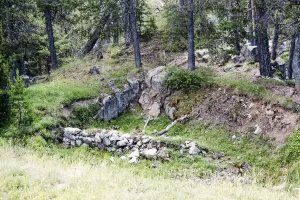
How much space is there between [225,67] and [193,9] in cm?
367

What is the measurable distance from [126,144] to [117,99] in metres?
4.05

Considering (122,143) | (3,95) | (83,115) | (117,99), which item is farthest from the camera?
(117,99)

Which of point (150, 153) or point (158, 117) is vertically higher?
point (158, 117)

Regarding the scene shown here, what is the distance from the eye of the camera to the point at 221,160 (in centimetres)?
1039

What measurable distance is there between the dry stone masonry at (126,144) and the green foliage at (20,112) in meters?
1.86

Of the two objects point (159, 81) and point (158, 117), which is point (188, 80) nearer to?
point (159, 81)

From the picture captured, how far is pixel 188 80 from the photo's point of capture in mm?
13859

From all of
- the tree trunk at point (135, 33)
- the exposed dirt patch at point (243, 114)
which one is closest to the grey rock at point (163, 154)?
the exposed dirt patch at point (243, 114)

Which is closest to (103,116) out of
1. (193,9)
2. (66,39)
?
(193,9)

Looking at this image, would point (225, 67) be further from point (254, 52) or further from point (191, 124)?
point (191, 124)

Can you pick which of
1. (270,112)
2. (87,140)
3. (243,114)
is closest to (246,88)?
(243,114)

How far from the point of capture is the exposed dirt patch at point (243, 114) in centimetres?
1085

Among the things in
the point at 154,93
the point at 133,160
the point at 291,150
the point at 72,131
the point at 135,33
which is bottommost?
the point at 133,160

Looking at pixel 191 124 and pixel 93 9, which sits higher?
pixel 93 9
